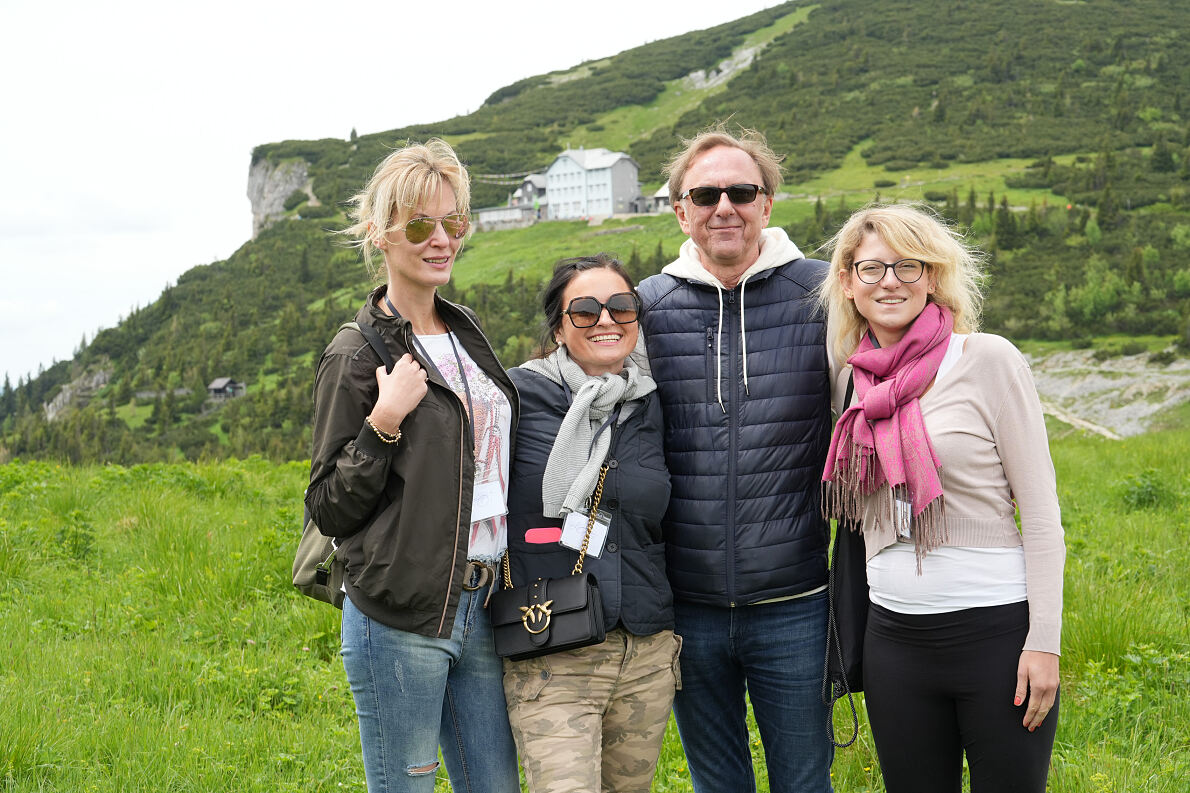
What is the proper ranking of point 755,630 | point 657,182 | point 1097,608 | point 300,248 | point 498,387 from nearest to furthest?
point 498,387 < point 755,630 < point 1097,608 < point 657,182 < point 300,248

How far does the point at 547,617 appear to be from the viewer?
2.80 meters

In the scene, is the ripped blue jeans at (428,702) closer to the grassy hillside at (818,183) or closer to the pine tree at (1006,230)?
the grassy hillside at (818,183)

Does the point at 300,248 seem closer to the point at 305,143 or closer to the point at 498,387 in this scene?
the point at 305,143

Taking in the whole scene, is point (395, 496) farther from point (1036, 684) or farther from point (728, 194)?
point (1036, 684)

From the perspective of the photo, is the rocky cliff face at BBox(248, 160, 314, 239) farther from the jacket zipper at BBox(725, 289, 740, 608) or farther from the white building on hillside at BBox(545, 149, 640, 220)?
the jacket zipper at BBox(725, 289, 740, 608)

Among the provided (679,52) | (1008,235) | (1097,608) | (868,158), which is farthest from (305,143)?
(1097,608)

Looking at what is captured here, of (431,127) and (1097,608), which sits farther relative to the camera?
(431,127)

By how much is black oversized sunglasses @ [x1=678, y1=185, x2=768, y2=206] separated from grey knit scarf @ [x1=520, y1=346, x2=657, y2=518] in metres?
0.74

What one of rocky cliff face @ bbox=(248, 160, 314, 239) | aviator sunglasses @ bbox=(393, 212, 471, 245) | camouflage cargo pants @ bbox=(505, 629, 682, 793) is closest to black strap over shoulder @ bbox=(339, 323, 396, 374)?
aviator sunglasses @ bbox=(393, 212, 471, 245)

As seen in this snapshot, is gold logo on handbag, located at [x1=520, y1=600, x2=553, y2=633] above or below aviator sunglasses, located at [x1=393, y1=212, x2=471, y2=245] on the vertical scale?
below

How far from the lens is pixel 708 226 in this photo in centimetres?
345

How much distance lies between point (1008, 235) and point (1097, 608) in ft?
163

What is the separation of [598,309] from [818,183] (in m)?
71.8

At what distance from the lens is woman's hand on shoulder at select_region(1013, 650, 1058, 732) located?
261 cm
